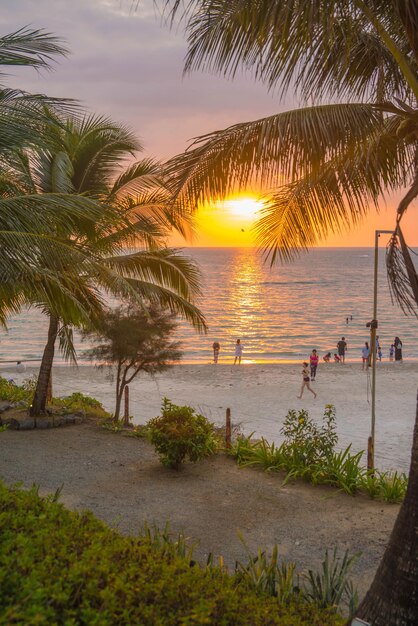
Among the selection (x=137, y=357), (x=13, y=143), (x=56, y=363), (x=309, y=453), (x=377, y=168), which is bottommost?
(x=56, y=363)

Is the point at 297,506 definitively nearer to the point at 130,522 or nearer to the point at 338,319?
the point at 130,522

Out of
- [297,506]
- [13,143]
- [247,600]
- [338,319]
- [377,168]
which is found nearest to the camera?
[247,600]

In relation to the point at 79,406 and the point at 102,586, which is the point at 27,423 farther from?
the point at 102,586

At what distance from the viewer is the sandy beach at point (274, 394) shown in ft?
65.2

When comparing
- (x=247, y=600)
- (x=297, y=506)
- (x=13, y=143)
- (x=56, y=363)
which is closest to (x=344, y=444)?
(x=297, y=506)

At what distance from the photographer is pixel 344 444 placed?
18.0 meters

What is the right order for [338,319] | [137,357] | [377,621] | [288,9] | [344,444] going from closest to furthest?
[288,9] → [377,621] → [137,357] → [344,444] → [338,319]

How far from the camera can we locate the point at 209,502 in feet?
33.7

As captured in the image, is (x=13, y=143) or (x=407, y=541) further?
(x=13, y=143)

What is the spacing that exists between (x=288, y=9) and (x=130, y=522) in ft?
A: 24.1

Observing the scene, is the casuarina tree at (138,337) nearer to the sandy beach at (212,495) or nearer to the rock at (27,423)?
the sandy beach at (212,495)

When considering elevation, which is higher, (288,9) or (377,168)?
(288,9)

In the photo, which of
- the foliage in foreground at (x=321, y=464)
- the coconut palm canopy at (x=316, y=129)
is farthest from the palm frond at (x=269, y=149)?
the foliage in foreground at (x=321, y=464)

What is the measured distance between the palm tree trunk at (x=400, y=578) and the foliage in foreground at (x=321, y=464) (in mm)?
5641
